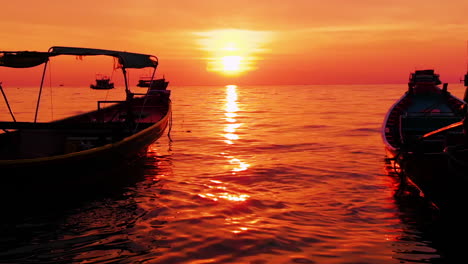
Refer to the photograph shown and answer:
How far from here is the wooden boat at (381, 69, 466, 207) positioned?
8.12m

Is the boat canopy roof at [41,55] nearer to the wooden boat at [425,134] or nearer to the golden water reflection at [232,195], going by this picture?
the golden water reflection at [232,195]

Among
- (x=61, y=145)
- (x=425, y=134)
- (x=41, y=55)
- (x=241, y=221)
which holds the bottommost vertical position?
(x=241, y=221)

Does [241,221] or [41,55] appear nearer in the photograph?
[241,221]

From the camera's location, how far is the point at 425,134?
1045cm

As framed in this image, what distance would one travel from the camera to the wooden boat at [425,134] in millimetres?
8125

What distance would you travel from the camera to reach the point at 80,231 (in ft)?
25.3

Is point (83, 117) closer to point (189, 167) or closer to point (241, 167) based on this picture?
point (189, 167)

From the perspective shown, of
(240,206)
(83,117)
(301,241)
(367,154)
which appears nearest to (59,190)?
(240,206)

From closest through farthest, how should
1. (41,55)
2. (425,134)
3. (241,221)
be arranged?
(241,221)
(425,134)
(41,55)

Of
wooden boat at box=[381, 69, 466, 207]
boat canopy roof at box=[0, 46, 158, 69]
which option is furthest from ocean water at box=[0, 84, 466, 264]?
boat canopy roof at box=[0, 46, 158, 69]

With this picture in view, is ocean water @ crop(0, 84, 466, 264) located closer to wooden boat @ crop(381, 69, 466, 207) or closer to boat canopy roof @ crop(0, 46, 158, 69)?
wooden boat @ crop(381, 69, 466, 207)

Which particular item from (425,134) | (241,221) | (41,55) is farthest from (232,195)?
(41,55)

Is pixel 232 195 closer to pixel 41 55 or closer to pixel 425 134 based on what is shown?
pixel 425 134

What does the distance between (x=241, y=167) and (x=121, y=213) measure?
6.07 metres
